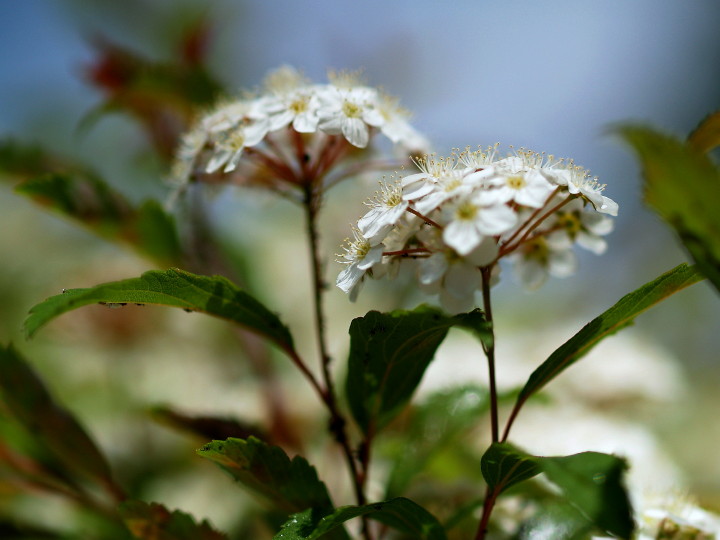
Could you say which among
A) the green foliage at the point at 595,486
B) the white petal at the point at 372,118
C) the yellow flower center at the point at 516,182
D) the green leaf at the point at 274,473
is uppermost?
the white petal at the point at 372,118

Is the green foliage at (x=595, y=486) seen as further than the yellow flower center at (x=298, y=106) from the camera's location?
No

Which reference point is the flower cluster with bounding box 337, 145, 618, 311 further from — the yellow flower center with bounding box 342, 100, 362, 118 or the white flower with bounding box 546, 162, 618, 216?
the yellow flower center with bounding box 342, 100, 362, 118

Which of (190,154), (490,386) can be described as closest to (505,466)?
(490,386)

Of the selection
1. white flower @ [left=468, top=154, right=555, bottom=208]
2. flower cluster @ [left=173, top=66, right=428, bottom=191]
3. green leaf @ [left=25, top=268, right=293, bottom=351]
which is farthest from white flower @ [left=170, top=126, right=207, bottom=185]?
white flower @ [left=468, top=154, right=555, bottom=208]

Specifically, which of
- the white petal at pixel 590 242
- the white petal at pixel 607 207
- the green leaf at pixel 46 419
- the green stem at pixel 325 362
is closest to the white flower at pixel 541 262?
the white petal at pixel 590 242

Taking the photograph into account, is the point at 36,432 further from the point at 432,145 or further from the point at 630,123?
the point at 630,123

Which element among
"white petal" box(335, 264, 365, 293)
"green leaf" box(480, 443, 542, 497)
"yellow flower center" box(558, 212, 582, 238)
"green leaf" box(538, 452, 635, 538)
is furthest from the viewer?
"yellow flower center" box(558, 212, 582, 238)

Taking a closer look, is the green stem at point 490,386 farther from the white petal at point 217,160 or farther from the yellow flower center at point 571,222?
the white petal at point 217,160
